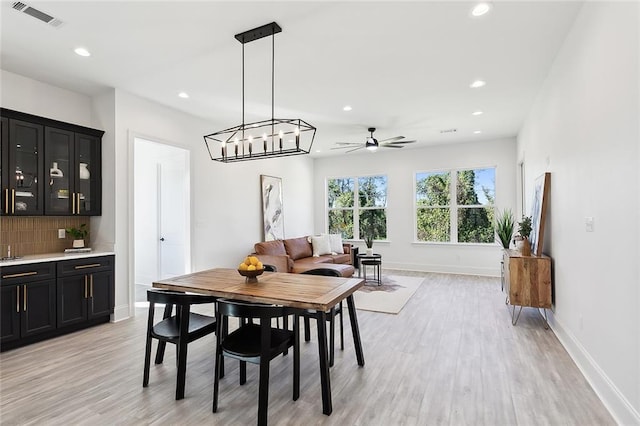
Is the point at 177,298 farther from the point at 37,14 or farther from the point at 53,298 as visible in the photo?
A: the point at 37,14

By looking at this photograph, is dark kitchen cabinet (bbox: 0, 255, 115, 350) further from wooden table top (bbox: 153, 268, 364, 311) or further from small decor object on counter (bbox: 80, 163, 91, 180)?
wooden table top (bbox: 153, 268, 364, 311)

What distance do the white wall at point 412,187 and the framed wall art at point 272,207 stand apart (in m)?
2.04

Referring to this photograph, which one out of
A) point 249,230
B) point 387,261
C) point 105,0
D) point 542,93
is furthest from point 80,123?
point 387,261

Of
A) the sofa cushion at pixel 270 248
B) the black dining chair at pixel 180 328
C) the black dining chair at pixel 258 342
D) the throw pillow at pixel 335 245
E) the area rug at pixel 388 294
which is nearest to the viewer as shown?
the black dining chair at pixel 258 342

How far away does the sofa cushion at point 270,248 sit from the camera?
6.11 m

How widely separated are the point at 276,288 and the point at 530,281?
9.73 ft

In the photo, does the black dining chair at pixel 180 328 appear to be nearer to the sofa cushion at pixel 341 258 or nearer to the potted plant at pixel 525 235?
the potted plant at pixel 525 235

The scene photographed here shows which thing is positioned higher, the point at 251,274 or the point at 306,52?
the point at 306,52

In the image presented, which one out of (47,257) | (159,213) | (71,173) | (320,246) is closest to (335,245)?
(320,246)

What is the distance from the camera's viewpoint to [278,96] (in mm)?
4465

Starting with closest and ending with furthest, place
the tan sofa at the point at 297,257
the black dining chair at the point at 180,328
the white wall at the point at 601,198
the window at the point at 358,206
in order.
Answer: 1. the white wall at the point at 601,198
2. the black dining chair at the point at 180,328
3. the tan sofa at the point at 297,257
4. the window at the point at 358,206

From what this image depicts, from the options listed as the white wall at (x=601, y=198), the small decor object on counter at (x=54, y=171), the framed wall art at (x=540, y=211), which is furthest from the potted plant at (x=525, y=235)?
the small decor object on counter at (x=54, y=171)

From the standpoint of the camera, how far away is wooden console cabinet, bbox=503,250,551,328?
12.0ft

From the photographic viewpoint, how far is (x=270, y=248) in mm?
6242
